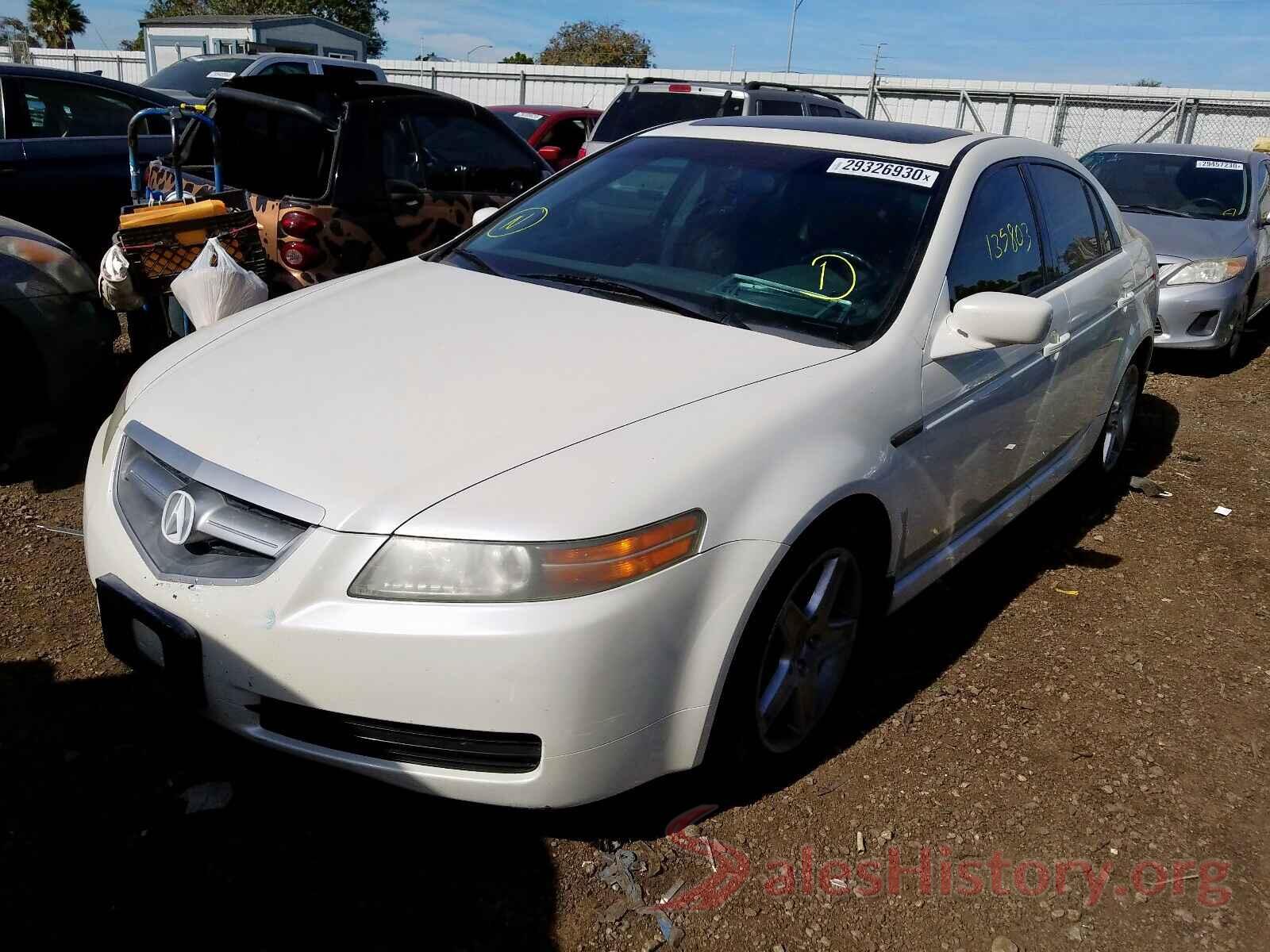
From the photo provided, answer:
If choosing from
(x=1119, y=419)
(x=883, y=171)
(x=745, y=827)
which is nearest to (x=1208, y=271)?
(x=1119, y=419)

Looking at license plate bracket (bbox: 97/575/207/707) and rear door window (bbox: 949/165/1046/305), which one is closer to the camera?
license plate bracket (bbox: 97/575/207/707)

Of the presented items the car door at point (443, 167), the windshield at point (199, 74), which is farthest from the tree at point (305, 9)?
the car door at point (443, 167)

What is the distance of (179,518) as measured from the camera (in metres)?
2.28

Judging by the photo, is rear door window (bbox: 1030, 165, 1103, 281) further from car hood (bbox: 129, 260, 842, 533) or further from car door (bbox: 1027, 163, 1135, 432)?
car hood (bbox: 129, 260, 842, 533)

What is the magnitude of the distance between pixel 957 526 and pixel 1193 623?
125 centimetres

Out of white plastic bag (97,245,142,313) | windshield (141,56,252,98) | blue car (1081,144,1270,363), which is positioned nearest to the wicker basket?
white plastic bag (97,245,142,313)

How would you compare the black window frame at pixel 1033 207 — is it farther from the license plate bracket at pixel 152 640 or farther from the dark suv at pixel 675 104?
the dark suv at pixel 675 104

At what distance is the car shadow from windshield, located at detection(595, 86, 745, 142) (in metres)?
8.35

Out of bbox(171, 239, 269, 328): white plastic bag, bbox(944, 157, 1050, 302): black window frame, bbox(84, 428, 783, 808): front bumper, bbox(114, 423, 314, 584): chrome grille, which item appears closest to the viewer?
bbox(84, 428, 783, 808): front bumper

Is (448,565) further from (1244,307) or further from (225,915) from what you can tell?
(1244,307)

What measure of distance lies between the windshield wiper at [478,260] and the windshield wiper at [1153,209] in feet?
21.7

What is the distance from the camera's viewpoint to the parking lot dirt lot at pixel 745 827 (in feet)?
7.34

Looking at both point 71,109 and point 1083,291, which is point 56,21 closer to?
point 71,109

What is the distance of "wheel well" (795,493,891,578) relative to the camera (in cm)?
254
